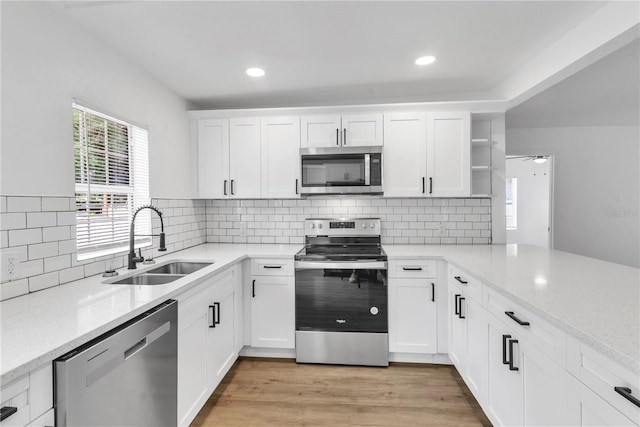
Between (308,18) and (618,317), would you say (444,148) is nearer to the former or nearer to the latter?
(308,18)

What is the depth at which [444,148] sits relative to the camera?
116 inches

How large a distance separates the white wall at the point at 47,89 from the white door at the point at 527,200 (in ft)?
17.9

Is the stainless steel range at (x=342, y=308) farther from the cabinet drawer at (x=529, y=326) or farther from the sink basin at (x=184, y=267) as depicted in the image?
the cabinet drawer at (x=529, y=326)

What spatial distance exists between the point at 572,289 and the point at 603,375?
0.65m

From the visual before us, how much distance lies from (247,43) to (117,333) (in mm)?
1820

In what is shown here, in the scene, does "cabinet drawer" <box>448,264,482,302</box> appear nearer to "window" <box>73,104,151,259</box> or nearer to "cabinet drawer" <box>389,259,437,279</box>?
"cabinet drawer" <box>389,259,437,279</box>

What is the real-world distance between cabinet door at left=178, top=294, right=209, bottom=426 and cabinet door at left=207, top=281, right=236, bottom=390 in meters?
0.08

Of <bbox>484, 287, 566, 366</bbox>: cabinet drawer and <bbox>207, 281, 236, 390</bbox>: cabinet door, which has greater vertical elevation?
<bbox>484, 287, 566, 366</bbox>: cabinet drawer

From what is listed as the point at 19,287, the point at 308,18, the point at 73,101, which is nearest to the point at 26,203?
the point at 19,287

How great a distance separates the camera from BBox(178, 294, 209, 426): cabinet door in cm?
176

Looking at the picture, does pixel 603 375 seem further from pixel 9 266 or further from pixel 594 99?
pixel 594 99

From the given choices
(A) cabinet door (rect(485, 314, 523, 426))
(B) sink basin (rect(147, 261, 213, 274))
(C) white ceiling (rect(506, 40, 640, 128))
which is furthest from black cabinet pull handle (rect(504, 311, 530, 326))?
(C) white ceiling (rect(506, 40, 640, 128))

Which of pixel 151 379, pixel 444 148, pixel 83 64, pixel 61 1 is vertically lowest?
pixel 151 379

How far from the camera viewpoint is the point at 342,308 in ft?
8.76
